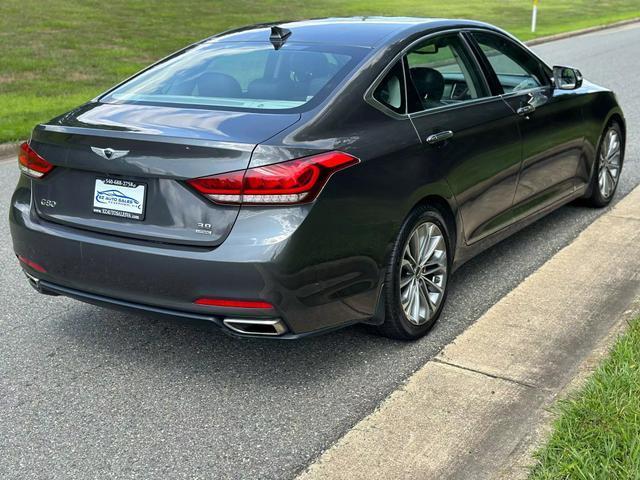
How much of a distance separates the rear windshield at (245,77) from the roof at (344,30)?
0.33ft

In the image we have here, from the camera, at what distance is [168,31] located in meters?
20.5

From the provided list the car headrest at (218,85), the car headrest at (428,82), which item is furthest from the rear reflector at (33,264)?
the car headrest at (428,82)

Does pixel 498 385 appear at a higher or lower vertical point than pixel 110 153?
lower

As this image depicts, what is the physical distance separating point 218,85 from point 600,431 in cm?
248

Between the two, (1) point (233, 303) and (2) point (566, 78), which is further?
(2) point (566, 78)

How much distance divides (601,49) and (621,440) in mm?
18788

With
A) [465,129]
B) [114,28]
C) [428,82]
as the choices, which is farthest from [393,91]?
[114,28]

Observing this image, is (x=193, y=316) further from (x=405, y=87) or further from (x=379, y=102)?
(x=405, y=87)

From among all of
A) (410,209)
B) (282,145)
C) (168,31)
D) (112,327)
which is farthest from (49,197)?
(168,31)

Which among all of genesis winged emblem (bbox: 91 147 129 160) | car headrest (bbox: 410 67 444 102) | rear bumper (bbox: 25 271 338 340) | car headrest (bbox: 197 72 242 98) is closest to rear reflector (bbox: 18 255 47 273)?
rear bumper (bbox: 25 271 338 340)

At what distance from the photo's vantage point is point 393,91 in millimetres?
4242

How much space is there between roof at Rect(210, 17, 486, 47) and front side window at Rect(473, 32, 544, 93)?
267mm

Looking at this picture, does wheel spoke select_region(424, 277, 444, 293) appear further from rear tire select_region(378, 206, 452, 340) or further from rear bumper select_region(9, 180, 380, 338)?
rear bumper select_region(9, 180, 380, 338)

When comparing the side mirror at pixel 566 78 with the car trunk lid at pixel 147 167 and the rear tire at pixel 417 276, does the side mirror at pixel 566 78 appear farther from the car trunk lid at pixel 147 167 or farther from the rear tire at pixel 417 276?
the car trunk lid at pixel 147 167
